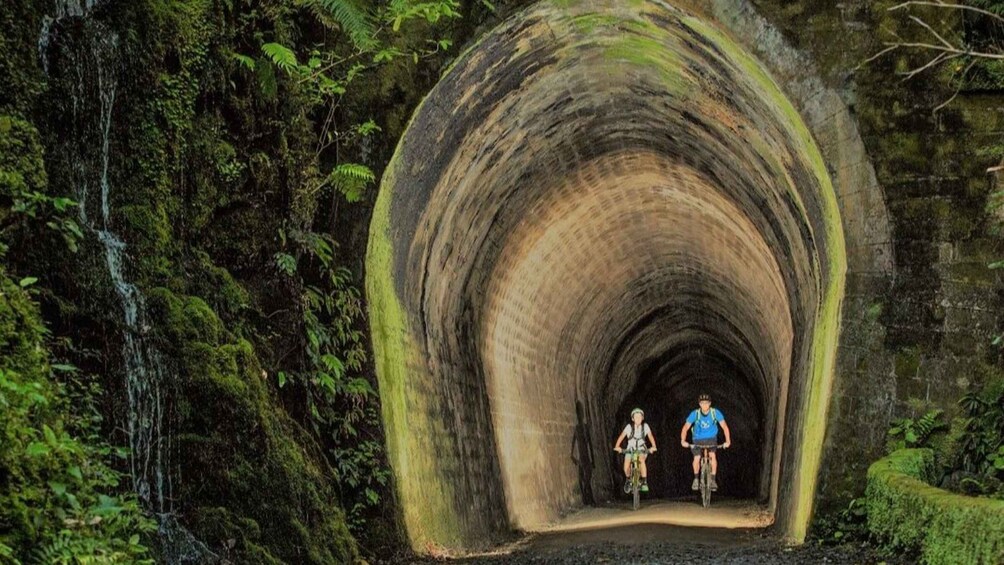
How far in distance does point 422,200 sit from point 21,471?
6480 millimetres

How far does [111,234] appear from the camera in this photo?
8.52m

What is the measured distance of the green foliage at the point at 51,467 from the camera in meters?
6.07

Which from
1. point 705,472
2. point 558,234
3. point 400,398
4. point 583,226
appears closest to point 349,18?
point 400,398

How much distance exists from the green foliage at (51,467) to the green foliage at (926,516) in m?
4.82

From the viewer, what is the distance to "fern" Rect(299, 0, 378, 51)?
1045cm

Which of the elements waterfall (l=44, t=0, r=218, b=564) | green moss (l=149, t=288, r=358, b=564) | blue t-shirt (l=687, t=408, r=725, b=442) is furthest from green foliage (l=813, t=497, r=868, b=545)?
blue t-shirt (l=687, t=408, r=725, b=442)

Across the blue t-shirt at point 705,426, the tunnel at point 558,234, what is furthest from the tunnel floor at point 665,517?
the blue t-shirt at point 705,426

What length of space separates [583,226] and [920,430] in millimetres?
8491

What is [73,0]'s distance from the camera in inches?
343

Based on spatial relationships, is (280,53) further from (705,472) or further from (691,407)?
(691,407)

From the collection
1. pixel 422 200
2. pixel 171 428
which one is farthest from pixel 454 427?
pixel 171 428

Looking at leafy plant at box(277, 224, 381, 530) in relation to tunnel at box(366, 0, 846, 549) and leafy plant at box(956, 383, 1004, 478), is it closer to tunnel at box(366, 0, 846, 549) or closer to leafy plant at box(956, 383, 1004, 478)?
tunnel at box(366, 0, 846, 549)

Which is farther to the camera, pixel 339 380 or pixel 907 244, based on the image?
pixel 339 380

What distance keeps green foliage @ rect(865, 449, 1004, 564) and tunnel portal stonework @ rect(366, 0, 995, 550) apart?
86cm
